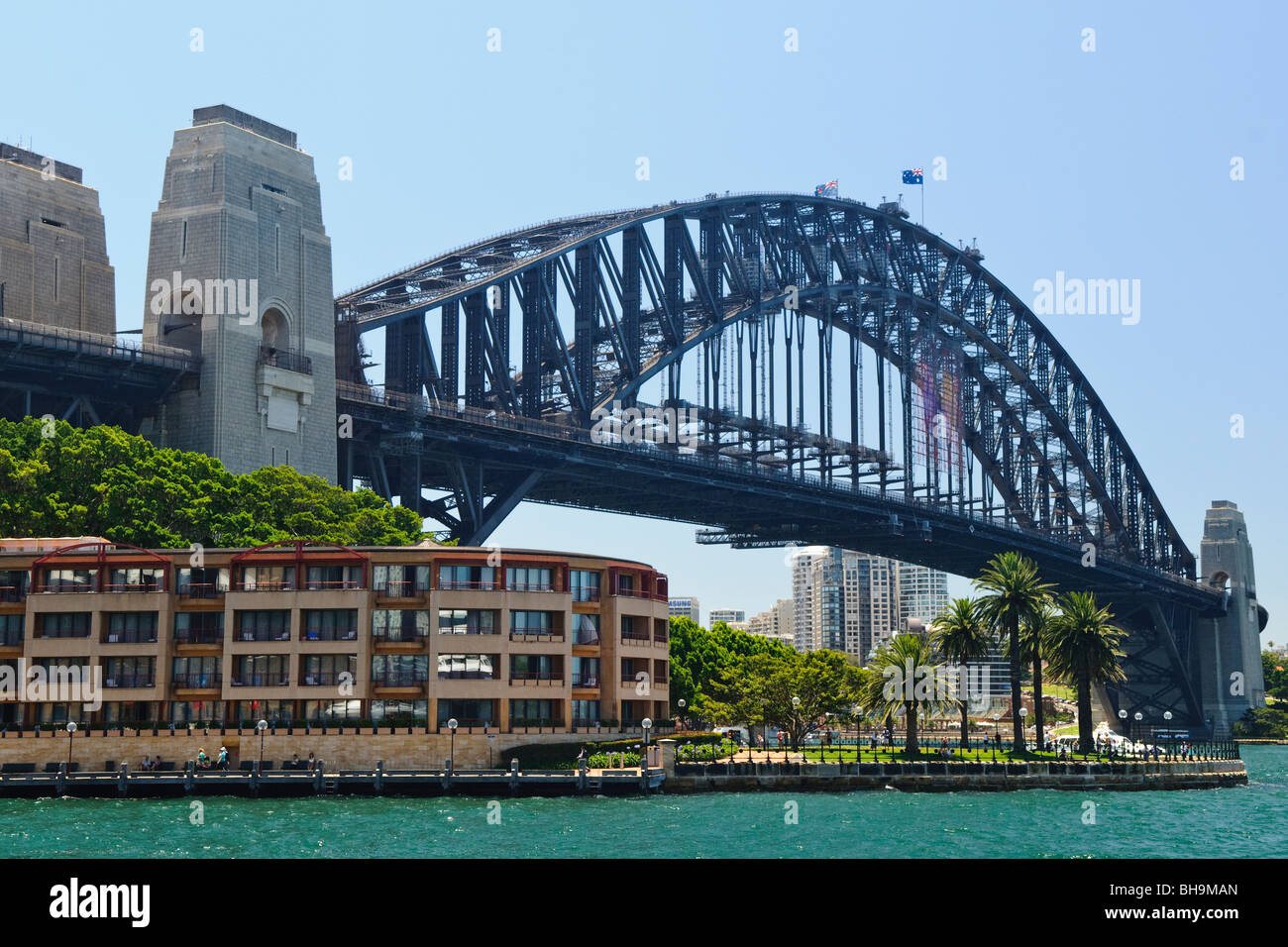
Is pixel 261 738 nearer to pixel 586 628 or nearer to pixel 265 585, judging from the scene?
pixel 265 585

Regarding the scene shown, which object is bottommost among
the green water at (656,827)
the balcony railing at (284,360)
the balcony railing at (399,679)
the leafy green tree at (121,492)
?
the green water at (656,827)

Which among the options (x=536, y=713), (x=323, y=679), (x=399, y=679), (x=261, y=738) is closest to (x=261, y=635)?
(x=323, y=679)

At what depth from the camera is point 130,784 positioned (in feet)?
252

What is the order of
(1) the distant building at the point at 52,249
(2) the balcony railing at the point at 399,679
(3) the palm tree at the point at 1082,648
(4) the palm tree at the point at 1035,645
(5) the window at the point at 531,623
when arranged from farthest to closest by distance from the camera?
(3) the palm tree at the point at 1082,648 < (1) the distant building at the point at 52,249 < (4) the palm tree at the point at 1035,645 < (5) the window at the point at 531,623 < (2) the balcony railing at the point at 399,679

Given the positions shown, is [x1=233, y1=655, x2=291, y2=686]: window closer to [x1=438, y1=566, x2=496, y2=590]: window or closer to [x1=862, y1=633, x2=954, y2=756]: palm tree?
[x1=438, y1=566, x2=496, y2=590]: window

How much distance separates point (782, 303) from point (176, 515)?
86.3m

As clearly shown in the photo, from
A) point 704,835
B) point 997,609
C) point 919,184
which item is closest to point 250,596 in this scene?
point 704,835

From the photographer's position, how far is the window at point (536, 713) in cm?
8462

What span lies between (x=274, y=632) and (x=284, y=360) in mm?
24878

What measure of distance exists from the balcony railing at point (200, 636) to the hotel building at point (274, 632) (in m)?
0.08

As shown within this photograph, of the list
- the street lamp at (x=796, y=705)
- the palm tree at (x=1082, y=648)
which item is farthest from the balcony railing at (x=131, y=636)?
the palm tree at (x=1082, y=648)

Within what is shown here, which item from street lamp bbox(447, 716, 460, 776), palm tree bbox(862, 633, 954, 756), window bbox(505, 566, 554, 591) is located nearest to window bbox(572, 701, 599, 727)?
window bbox(505, 566, 554, 591)

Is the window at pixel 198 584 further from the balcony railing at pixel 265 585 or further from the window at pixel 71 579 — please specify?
the window at pixel 71 579
